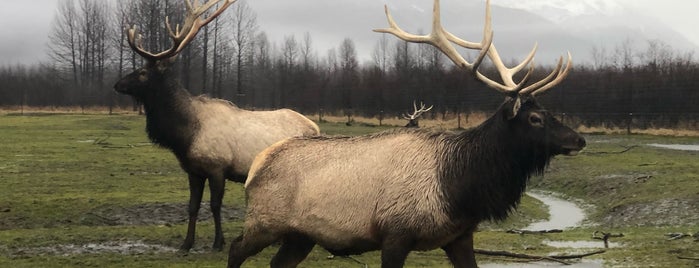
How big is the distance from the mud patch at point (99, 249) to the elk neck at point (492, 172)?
5.53 m

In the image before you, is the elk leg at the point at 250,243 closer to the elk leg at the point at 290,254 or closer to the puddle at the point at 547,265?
the elk leg at the point at 290,254

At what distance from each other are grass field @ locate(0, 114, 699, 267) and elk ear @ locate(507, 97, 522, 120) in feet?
12.2

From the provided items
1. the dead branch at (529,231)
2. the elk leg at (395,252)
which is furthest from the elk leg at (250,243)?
the dead branch at (529,231)

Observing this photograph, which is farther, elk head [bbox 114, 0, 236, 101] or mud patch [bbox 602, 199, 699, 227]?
mud patch [bbox 602, 199, 699, 227]

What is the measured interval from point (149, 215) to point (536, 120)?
9.35 m

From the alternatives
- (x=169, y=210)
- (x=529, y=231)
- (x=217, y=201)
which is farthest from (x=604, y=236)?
(x=169, y=210)

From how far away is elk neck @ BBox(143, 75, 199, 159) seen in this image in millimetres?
11703

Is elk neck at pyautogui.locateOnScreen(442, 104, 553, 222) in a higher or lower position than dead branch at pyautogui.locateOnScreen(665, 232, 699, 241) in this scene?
higher

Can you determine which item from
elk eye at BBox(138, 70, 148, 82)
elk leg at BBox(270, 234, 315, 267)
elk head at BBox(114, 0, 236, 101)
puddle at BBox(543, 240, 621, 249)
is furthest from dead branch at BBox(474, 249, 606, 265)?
elk eye at BBox(138, 70, 148, 82)

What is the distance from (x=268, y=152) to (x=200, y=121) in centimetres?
411

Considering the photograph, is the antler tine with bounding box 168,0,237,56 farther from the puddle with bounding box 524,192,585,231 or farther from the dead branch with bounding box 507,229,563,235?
the puddle with bounding box 524,192,585,231

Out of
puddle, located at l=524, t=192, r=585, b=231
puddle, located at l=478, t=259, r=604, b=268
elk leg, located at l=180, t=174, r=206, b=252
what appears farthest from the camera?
puddle, located at l=524, t=192, r=585, b=231

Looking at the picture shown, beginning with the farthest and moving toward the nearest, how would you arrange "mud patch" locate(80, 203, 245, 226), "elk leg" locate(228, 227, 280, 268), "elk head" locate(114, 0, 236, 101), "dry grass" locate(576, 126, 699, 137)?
"dry grass" locate(576, 126, 699, 137), "mud patch" locate(80, 203, 245, 226), "elk head" locate(114, 0, 236, 101), "elk leg" locate(228, 227, 280, 268)

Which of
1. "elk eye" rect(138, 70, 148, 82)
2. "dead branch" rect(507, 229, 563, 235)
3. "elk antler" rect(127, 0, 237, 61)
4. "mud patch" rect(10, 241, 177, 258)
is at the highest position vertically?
"elk antler" rect(127, 0, 237, 61)
